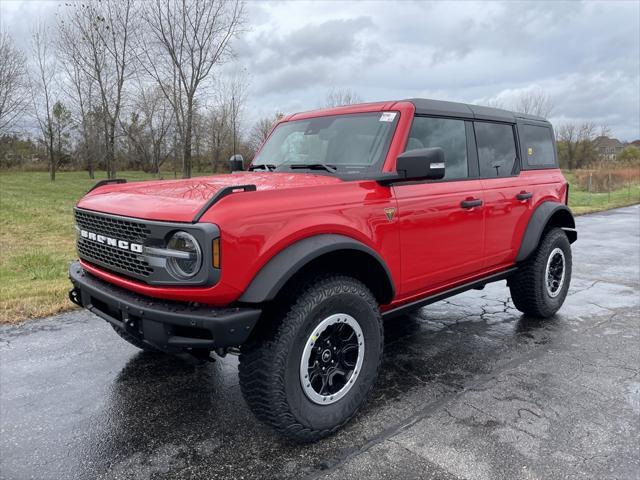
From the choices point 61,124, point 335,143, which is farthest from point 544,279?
point 61,124

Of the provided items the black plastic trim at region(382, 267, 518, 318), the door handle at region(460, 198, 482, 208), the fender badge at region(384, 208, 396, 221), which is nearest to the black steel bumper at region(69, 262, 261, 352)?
the fender badge at region(384, 208, 396, 221)

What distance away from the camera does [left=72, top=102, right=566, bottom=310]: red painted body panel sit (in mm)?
2387

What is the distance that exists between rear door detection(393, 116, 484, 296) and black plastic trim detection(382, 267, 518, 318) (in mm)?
80

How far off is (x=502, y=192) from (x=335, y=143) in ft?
5.01

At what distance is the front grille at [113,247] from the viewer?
255 cm

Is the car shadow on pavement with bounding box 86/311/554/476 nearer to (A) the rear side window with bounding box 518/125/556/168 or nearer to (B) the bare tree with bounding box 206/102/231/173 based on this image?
(A) the rear side window with bounding box 518/125/556/168

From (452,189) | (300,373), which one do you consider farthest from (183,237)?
(452,189)

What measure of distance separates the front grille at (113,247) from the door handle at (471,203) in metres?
2.28

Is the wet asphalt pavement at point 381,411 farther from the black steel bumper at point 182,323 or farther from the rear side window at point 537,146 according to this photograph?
the rear side window at point 537,146

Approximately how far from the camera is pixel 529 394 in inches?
128

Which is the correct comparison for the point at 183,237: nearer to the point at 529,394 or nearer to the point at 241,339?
the point at 241,339

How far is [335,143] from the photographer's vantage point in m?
3.57

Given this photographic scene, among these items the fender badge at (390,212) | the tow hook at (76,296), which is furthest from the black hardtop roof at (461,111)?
the tow hook at (76,296)

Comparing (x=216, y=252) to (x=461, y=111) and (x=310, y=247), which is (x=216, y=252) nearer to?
(x=310, y=247)
